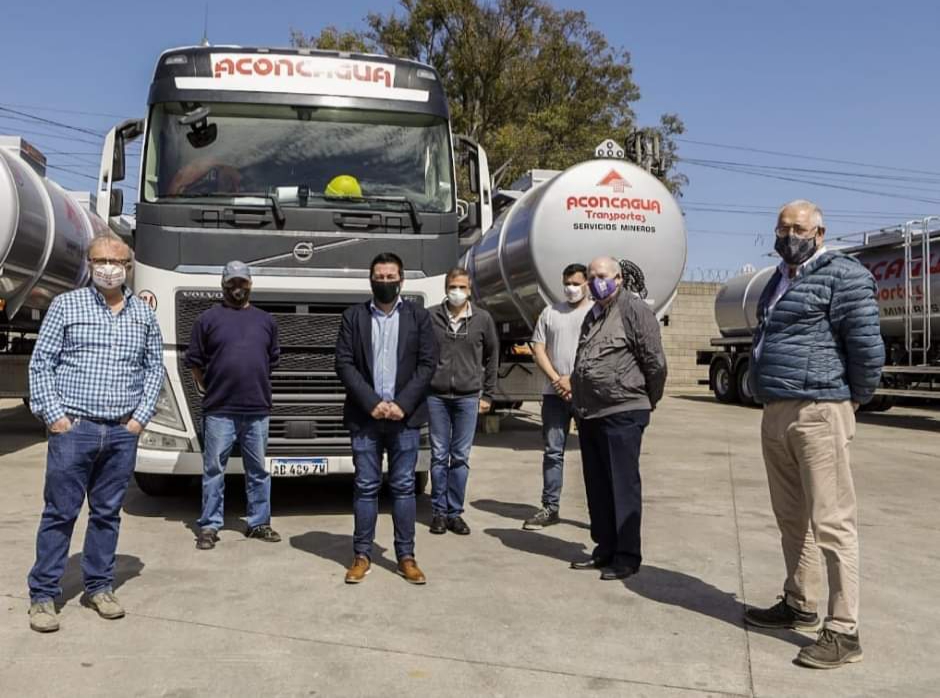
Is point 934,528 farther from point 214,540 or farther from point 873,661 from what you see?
point 214,540

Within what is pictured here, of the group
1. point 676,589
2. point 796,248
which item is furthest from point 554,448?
→ point 796,248

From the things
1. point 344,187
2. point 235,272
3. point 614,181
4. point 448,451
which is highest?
point 614,181

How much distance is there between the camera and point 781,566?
235 inches

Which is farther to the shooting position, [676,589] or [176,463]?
[176,463]

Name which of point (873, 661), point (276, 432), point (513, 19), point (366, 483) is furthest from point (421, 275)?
point (513, 19)

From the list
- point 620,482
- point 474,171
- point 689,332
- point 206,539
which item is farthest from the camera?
point 689,332

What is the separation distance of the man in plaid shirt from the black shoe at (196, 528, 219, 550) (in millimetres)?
1359

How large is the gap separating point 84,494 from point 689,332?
25.2 metres

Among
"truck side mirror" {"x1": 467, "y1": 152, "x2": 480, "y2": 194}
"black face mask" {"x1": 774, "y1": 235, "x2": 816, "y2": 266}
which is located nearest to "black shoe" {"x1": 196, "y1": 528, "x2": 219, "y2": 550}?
"truck side mirror" {"x1": 467, "y1": 152, "x2": 480, "y2": 194}

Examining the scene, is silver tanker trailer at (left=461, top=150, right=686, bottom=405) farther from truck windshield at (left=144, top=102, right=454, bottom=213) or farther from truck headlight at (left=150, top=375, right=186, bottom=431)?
truck headlight at (left=150, top=375, right=186, bottom=431)

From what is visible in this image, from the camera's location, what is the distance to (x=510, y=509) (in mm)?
7957

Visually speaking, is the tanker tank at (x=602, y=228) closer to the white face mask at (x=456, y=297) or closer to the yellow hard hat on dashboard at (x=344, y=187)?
the white face mask at (x=456, y=297)

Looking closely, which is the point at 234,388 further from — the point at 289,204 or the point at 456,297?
the point at 456,297

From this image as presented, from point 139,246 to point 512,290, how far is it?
543cm
